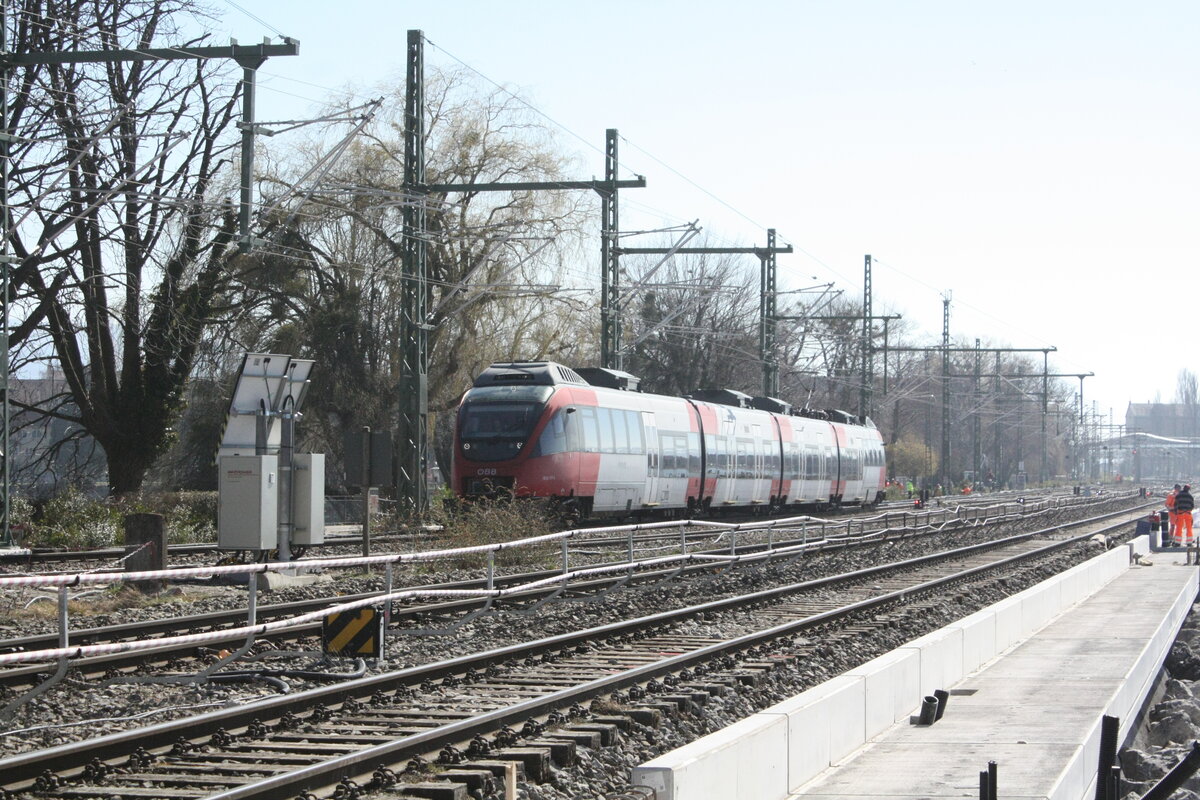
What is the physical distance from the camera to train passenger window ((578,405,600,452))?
97.2ft

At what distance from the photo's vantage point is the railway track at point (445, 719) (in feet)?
25.7

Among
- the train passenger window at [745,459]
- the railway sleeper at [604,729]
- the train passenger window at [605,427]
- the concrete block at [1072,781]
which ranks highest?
the train passenger window at [605,427]

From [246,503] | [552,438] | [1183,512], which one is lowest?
[1183,512]

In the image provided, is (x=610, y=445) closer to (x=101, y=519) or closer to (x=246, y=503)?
(x=101, y=519)

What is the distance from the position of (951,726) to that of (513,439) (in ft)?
63.8

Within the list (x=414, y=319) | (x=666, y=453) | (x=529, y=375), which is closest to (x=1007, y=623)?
(x=529, y=375)

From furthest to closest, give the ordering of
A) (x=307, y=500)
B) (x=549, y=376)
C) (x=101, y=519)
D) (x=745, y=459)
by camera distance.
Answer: (x=745, y=459) < (x=549, y=376) < (x=101, y=519) < (x=307, y=500)

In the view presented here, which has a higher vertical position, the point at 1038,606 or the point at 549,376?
the point at 549,376

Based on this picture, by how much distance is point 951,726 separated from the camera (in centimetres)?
1013

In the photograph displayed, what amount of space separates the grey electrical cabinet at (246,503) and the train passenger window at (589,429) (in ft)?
37.3

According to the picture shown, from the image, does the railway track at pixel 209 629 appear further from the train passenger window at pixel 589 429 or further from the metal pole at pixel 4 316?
the metal pole at pixel 4 316

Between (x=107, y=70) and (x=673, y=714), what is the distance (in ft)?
87.7

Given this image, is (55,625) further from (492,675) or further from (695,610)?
(695,610)

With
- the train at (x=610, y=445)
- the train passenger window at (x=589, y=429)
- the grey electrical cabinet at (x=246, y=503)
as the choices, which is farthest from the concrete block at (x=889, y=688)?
the train passenger window at (x=589, y=429)
